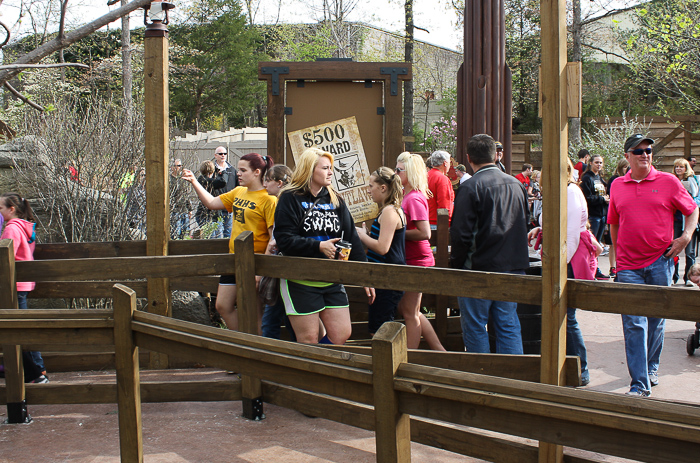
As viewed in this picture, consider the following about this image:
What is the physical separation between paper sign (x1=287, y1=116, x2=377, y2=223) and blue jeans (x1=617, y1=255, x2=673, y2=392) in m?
2.73

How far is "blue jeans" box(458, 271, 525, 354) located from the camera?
14.4 feet

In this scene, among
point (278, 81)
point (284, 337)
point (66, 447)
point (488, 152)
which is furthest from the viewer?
point (278, 81)

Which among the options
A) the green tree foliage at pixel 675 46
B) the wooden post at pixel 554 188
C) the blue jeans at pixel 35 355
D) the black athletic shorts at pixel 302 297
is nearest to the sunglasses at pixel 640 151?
the wooden post at pixel 554 188

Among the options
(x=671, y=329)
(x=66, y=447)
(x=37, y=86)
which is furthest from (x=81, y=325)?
(x=37, y=86)

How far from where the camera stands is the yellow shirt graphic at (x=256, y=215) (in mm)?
4867

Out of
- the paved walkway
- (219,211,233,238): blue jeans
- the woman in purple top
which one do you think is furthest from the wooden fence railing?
(219,211,233,238): blue jeans

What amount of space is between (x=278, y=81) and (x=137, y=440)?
174 inches

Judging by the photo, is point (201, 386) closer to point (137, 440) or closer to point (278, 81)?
point (137, 440)

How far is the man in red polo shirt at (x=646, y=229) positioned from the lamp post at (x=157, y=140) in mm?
3296

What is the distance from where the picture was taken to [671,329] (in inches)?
264

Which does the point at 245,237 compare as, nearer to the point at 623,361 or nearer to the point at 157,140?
the point at 157,140

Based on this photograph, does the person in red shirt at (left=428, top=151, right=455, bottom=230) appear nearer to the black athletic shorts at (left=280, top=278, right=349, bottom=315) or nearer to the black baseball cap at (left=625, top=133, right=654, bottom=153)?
the black baseball cap at (left=625, top=133, right=654, bottom=153)

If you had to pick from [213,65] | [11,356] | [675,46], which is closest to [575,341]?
[11,356]

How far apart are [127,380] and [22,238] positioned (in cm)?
259
